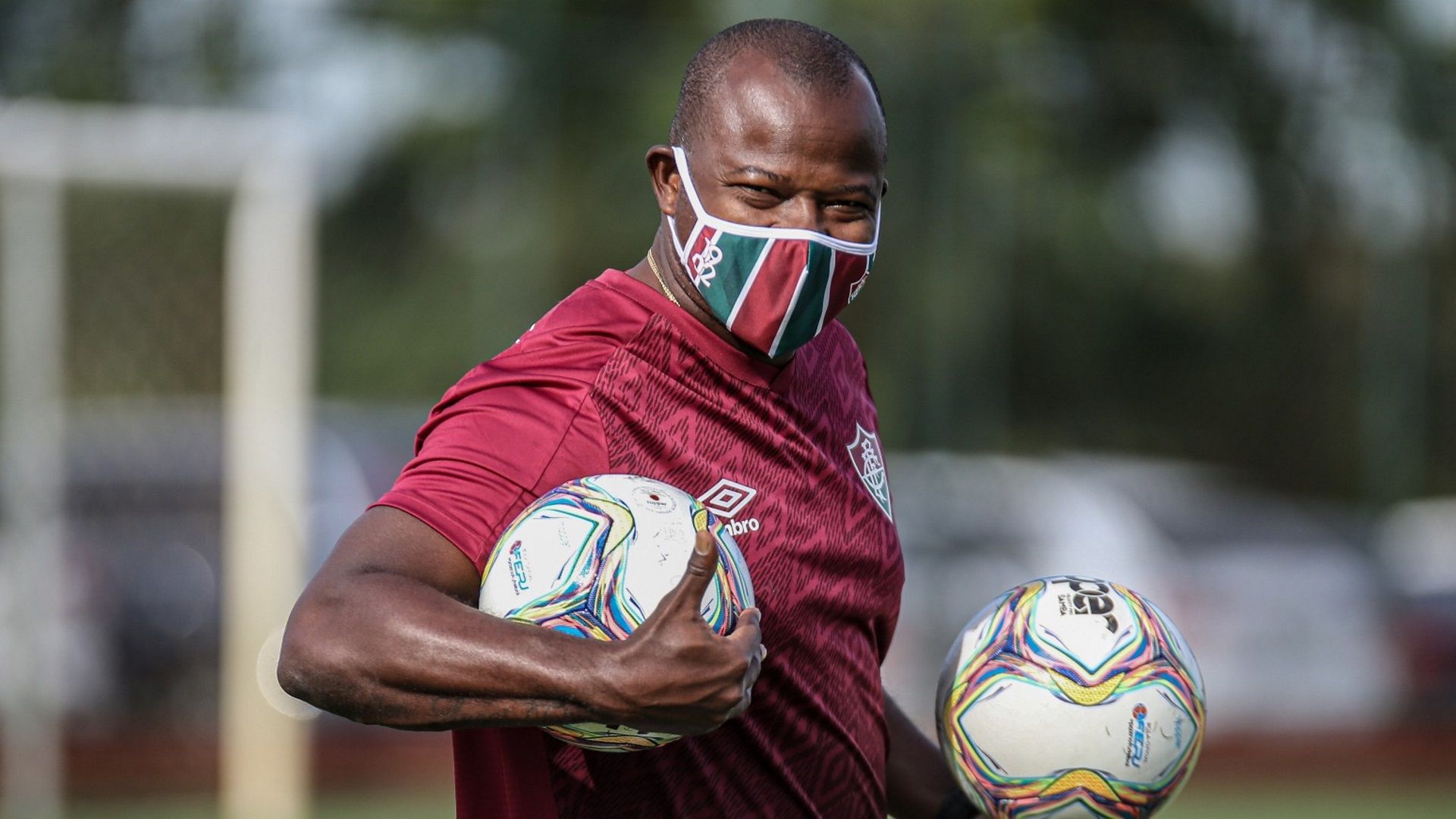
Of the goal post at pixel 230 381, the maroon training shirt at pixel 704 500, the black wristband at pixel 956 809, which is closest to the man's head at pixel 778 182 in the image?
the maroon training shirt at pixel 704 500

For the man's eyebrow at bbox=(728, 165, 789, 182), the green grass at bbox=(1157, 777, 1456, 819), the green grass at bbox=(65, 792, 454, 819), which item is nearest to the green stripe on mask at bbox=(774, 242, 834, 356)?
the man's eyebrow at bbox=(728, 165, 789, 182)

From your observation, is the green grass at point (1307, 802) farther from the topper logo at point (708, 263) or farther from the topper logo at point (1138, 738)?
the topper logo at point (708, 263)

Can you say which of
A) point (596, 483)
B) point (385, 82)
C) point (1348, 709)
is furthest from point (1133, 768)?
point (385, 82)

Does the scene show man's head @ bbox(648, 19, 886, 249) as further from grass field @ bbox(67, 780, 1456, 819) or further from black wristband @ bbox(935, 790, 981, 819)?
grass field @ bbox(67, 780, 1456, 819)

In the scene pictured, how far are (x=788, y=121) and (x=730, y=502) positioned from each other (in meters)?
0.64

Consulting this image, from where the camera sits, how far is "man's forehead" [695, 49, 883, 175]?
2.90 metres

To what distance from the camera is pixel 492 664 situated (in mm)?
2312

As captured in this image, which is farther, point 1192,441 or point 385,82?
point 1192,441

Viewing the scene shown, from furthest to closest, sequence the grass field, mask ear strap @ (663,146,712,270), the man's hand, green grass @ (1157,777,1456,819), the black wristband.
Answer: green grass @ (1157,777,1456,819) < the grass field < the black wristband < mask ear strap @ (663,146,712,270) < the man's hand

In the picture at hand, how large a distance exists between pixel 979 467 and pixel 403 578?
36.7 feet

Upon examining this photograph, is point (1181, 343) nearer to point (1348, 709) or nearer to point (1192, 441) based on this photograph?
point (1192, 441)

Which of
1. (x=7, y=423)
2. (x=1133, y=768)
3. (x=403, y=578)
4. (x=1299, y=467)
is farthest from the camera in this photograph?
(x=1299, y=467)

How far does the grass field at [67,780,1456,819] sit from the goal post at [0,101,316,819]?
26 centimetres

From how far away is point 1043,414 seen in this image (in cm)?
1489
